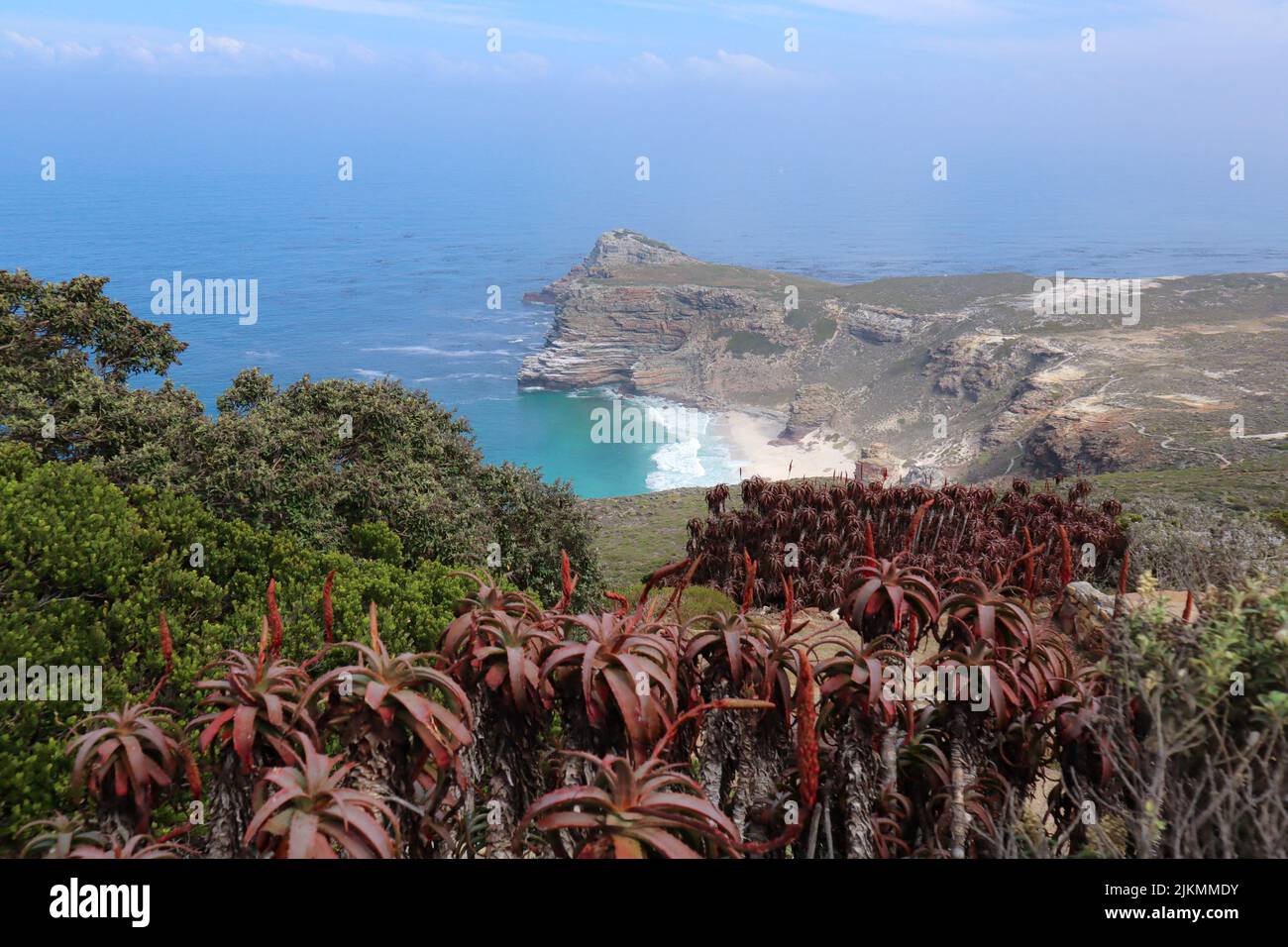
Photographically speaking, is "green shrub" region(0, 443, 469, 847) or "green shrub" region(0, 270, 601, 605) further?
"green shrub" region(0, 270, 601, 605)

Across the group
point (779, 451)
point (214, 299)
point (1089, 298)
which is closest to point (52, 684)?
point (779, 451)

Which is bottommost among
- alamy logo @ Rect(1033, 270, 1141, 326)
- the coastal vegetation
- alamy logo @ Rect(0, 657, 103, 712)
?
alamy logo @ Rect(0, 657, 103, 712)

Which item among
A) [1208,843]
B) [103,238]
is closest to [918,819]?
[1208,843]

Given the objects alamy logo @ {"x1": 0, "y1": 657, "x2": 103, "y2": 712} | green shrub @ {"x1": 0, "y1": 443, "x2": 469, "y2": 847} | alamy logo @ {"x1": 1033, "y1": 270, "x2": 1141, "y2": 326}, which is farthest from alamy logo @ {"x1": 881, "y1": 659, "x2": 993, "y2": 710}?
alamy logo @ {"x1": 1033, "y1": 270, "x2": 1141, "y2": 326}

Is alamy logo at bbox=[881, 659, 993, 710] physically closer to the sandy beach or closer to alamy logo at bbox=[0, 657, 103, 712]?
alamy logo at bbox=[0, 657, 103, 712]

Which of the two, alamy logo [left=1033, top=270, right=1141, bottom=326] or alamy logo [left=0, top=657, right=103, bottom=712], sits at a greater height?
alamy logo [left=1033, top=270, right=1141, bottom=326]
